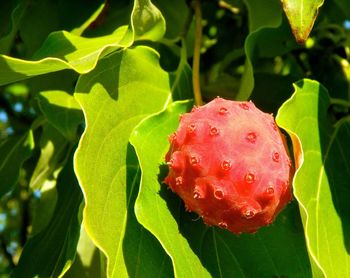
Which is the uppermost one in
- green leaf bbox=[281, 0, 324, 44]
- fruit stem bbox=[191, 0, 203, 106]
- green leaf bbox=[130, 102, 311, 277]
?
green leaf bbox=[281, 0, 324, 44]

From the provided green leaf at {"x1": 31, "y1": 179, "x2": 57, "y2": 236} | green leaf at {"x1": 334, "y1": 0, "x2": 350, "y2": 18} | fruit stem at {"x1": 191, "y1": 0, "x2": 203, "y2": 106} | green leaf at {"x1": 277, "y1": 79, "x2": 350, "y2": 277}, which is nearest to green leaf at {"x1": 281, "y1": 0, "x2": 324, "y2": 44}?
green leaf at {"x1": 277, "y1": 79, "x2": 350, "y2": 277}

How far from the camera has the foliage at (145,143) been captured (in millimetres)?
Result: 1189

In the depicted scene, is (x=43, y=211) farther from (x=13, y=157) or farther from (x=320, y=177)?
(x=320, y=177)

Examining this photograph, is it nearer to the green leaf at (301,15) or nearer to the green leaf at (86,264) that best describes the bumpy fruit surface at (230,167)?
the green leaf at (301,15)

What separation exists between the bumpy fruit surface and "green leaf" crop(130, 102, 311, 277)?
5cm

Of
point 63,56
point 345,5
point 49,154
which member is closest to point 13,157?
point 49,154

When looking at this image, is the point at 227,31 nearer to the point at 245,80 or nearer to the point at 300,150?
the point at 245,80

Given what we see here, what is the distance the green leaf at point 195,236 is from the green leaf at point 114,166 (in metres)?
0.04

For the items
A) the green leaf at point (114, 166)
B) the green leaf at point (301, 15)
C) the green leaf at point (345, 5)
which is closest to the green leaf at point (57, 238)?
the green leaf at point (114, 166)

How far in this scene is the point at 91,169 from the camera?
118 cm

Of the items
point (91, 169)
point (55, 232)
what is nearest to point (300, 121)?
point (91, 169)

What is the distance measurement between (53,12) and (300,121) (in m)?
0.69

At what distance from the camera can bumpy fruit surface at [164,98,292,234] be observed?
1.14 metres

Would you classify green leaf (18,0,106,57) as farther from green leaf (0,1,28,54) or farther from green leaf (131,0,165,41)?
green leaf (131,0,165,41)
